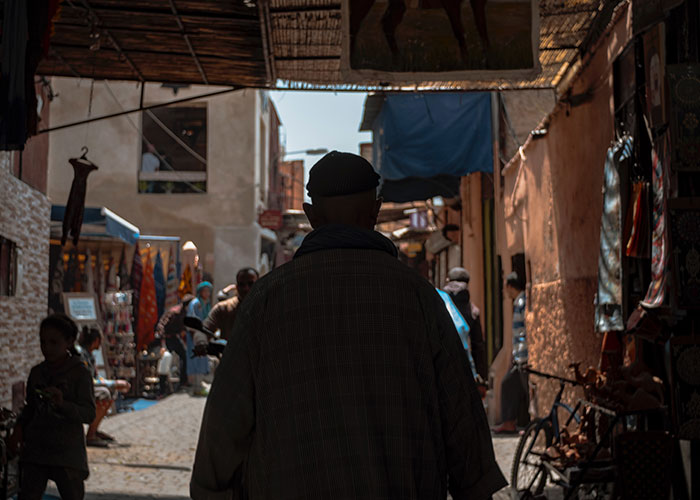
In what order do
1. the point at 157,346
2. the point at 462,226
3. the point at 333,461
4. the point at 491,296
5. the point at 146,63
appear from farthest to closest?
1. the point at 462,226
2. the point at 157,346
3. the point at 491,296
4. the point at 146,63
5. the point at 333,461

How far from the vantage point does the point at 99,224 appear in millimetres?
13453

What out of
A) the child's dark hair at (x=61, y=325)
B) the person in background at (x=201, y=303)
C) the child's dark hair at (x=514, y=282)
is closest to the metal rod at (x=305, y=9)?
the child's dark hair at (x=61, y=325)

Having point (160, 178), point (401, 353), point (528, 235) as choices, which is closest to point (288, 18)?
point (401, 353)

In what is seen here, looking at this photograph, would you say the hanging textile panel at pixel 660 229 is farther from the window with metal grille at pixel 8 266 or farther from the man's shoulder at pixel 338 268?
the window with metal grille at pixel 8 266

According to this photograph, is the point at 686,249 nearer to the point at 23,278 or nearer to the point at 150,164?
the point at 23,278

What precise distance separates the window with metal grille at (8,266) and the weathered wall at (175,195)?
664 inches

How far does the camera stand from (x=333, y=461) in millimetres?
2416

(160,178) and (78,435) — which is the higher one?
(160,178)

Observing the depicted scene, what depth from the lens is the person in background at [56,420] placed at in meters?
5.04

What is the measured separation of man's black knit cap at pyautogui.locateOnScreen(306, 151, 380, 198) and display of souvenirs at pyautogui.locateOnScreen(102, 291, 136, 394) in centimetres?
1271

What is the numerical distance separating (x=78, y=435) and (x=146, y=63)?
3.88m

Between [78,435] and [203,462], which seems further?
[78,435]

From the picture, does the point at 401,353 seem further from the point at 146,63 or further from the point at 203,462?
the point at 146,63

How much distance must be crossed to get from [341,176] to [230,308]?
6.13m
